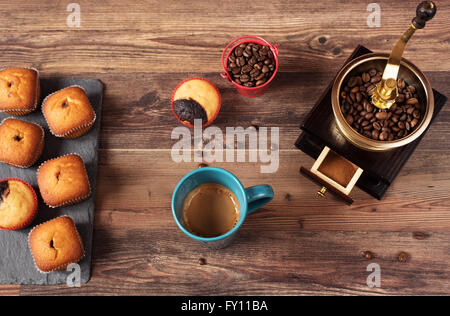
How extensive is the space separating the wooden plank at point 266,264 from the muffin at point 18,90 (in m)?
0.44

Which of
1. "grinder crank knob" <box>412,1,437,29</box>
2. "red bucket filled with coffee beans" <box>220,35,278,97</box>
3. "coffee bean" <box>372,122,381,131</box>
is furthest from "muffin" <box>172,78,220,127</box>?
"grinder crank knob" <box>412,1,437,29</box>

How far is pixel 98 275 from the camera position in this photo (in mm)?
1089

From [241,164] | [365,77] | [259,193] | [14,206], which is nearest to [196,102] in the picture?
[241,164]

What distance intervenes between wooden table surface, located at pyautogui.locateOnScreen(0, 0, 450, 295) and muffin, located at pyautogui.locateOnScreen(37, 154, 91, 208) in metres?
0.08

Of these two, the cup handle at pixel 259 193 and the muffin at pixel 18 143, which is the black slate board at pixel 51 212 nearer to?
the muffin at pixel 18 143

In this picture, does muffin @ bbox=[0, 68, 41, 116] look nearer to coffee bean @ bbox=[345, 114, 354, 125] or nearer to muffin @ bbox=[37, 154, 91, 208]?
muffin @ bbox=[37, 154, 91, 208]

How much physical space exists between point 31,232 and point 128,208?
0.27 m

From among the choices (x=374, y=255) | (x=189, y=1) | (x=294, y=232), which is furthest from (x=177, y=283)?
(x=189, y=1)

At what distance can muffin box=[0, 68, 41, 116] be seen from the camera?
1.09 meters

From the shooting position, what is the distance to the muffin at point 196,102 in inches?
41.8

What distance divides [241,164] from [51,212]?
22.7 inches

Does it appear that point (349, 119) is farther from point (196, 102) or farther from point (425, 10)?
point (196, 102)

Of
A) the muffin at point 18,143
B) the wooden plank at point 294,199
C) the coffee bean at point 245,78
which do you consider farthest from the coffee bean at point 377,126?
the muffin at point 18,143

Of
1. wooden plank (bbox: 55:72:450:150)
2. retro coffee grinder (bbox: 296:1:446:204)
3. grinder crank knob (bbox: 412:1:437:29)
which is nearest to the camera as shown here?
grinder crank knob (bbox: 412:1:437:29)
